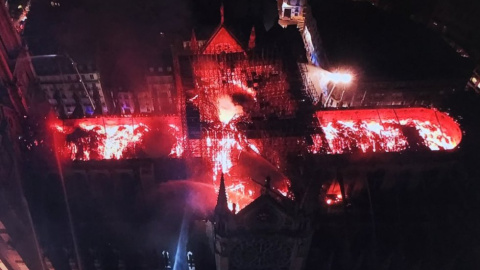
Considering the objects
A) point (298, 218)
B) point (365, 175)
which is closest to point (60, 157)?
point (298, 218)

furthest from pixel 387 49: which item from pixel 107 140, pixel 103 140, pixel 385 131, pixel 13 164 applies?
pixel 13 164

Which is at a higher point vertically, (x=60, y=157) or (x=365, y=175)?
(x=60, y=157)

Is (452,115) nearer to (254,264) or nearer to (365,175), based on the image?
(365,175)

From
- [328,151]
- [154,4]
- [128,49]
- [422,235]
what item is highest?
[154,4]

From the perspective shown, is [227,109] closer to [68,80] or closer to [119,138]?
[119,138]

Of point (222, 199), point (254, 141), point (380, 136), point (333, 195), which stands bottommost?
point (333, 195)

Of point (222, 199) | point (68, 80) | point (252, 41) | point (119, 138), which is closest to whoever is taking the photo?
point (222, 199)

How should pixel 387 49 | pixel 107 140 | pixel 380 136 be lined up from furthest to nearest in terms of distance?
pixel 387 49, pixel 380 136, pixel 107 140

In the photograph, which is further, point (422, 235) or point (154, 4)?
point (154, 4)
